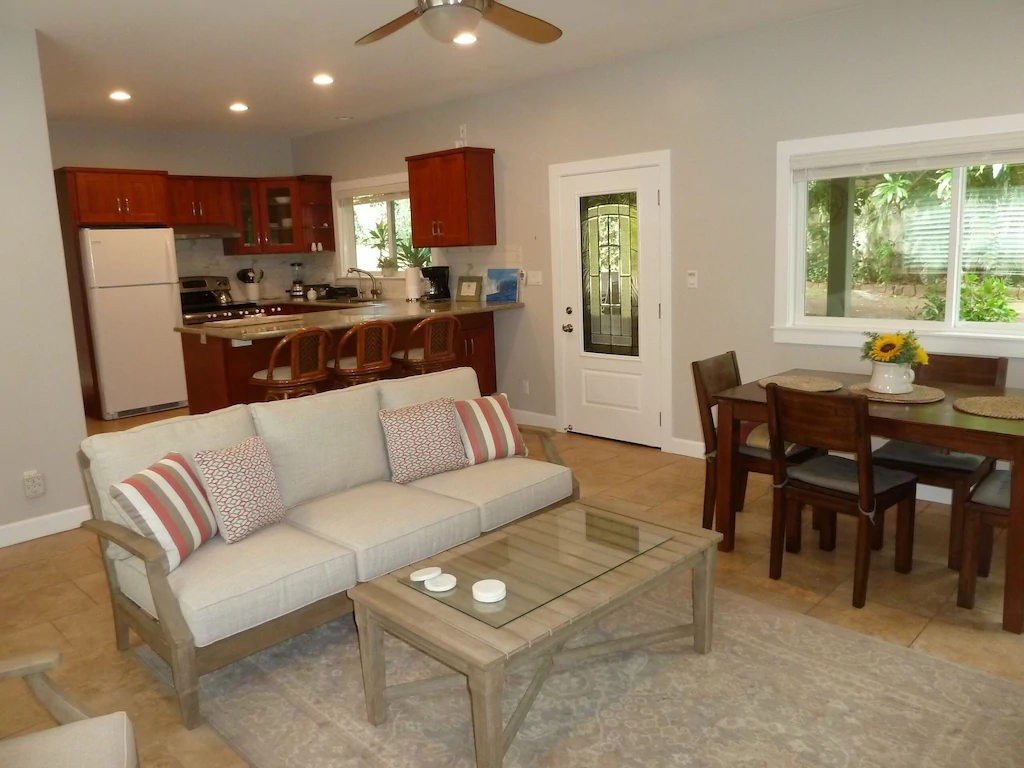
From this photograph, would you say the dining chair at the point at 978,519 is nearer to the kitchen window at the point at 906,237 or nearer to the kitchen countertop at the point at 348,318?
the kitchen window at the point at 906,237

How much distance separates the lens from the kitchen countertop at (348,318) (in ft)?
15.4

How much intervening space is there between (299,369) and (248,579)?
239cm

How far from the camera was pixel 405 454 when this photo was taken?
343 centimetres

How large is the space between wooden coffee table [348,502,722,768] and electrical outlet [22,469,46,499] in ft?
9.09

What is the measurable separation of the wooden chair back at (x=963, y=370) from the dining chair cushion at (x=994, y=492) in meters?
0.77

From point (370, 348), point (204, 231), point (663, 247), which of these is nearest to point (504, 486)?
point (370, 348)

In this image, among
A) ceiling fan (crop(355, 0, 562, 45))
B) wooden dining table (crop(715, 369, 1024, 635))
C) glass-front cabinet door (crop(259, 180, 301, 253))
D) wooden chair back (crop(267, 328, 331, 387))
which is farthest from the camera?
glass-front cabinet door (crop(259, 180, 301, 253))

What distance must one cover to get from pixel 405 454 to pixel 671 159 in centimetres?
284

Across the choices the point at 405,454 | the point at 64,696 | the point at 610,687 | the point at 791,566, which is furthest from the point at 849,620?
the point at 64,696

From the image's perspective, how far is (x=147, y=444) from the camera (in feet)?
9.34

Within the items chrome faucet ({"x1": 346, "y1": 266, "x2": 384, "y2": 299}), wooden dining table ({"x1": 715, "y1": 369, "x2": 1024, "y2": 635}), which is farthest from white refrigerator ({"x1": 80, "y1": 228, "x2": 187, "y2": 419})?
wooden dining table ({"x1": 715, "y1": 369, "x2": 1024, "y2": 635})

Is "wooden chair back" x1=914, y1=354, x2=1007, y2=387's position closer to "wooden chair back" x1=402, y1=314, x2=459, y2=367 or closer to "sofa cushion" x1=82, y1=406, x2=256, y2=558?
"wooden chair back" x1=402, y1=314, x2=459, y2=367

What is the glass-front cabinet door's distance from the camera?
7.75 metres

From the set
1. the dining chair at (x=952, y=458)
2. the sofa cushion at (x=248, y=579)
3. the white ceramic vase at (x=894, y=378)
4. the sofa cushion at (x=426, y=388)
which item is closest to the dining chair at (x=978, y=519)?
the dining chair at (x=952, y=458)
